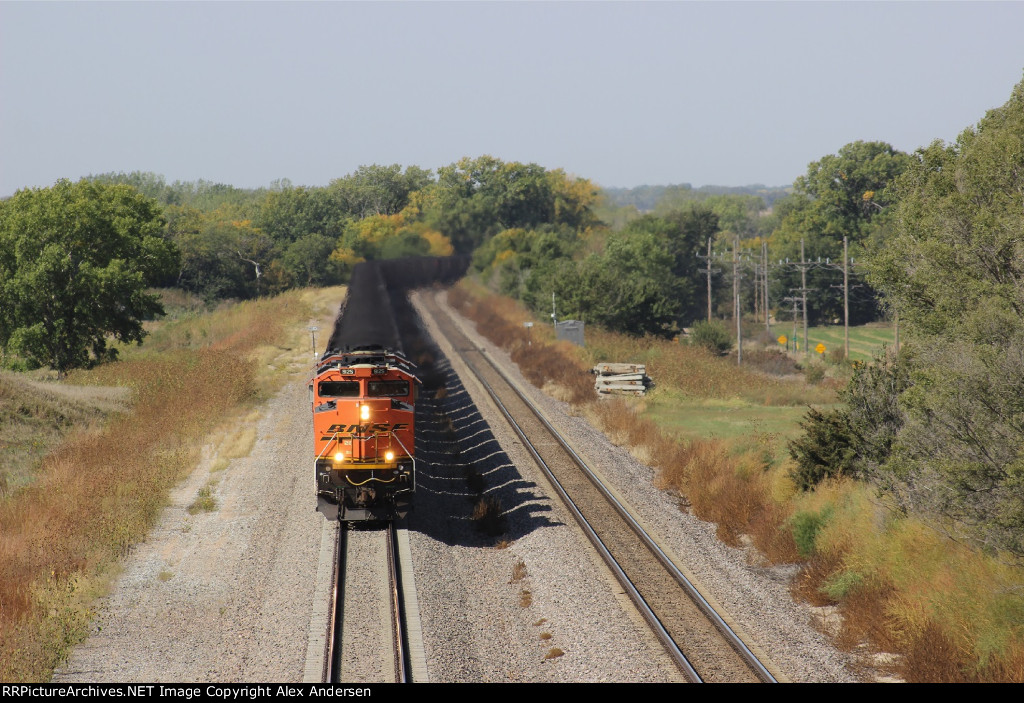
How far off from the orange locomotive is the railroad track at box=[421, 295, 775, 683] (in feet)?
14.8

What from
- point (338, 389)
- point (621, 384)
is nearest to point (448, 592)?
point (338, 389)

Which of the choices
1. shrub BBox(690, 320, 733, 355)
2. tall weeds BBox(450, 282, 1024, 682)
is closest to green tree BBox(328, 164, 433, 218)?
shrub BBox(690, 320, 733, 355)

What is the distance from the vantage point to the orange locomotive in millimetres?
19172

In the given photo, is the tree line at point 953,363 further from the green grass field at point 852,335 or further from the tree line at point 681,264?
the green grass field at point 852,335

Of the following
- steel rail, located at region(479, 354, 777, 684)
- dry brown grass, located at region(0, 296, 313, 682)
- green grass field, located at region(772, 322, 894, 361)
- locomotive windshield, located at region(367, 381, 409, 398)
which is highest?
locomotive windshield, located at region(367, 381, 409, 398)

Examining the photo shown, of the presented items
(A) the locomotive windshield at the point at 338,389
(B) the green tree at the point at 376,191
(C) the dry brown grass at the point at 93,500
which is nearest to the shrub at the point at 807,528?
(A) the locomotive windshield at the point at 338,389

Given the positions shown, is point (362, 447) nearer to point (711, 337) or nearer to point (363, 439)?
point (363, 439)

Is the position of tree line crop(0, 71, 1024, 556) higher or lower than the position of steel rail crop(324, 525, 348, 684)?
higher

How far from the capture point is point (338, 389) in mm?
19766

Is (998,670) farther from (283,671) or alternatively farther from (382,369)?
(382,369)

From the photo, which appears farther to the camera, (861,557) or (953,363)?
(861,557)

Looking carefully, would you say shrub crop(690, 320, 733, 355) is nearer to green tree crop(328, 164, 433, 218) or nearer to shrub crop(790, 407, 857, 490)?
green tree crop(328, 164, 433, 218)

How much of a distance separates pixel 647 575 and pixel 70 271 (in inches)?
1663

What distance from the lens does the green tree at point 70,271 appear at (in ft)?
157
